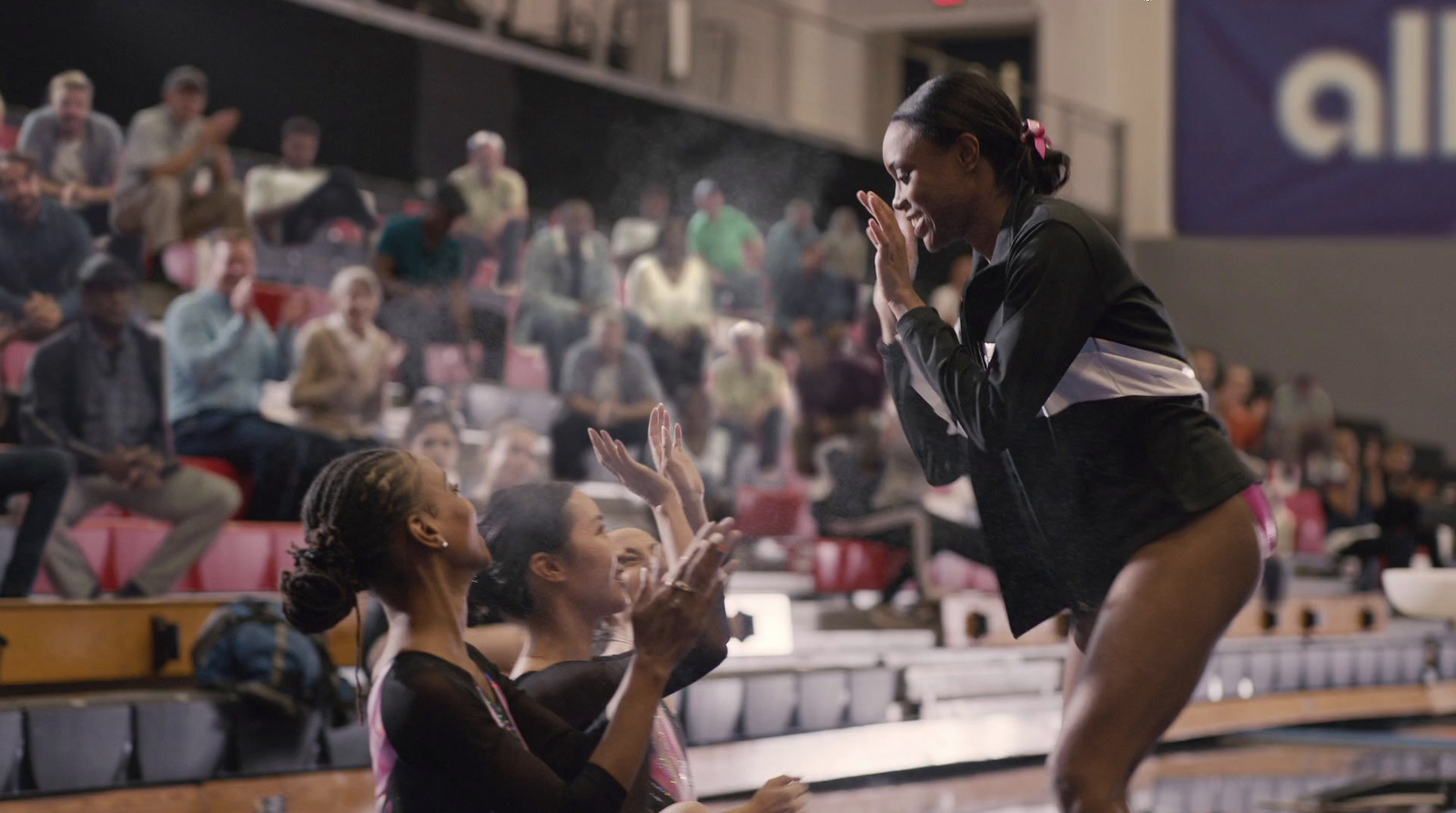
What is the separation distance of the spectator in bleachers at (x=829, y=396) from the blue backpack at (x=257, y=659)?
10.8ft

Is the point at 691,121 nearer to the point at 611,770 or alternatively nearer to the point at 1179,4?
the point at 1179,4

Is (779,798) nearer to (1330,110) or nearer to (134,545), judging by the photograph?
(134,545)

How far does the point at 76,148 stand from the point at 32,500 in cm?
132

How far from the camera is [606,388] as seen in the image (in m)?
5.52

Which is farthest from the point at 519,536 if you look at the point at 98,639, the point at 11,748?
the point at 98,639

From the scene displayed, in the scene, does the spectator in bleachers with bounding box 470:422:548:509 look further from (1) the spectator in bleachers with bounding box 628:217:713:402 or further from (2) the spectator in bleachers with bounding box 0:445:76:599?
(1) the spectator in bleachers with bounding box 628:217:713:402

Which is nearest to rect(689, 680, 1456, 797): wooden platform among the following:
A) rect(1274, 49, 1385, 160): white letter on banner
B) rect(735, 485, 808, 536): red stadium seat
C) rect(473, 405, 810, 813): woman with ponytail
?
rect(735, 485, 808, 536): red stadium seat

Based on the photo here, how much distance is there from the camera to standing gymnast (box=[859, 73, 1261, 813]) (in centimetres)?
164

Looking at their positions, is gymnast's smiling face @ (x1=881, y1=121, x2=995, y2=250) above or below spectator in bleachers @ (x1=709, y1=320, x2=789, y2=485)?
above

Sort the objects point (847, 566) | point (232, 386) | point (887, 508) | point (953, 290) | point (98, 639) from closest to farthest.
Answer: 1. point (98, 639)
2. point (232, 386)
3. point (887, 508)
4. point (847, 566)
5. point (953, 290)

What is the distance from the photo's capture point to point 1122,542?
5.65 feet

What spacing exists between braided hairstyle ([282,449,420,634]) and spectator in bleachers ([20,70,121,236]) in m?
3.18

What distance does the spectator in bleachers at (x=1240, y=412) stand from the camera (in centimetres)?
901

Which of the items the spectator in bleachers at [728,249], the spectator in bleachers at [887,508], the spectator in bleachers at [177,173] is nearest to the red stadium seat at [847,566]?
the spectator in bleachers at [887,508]
